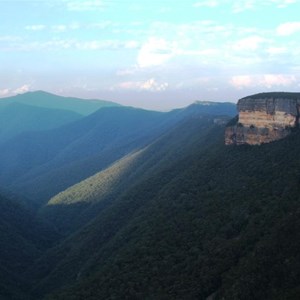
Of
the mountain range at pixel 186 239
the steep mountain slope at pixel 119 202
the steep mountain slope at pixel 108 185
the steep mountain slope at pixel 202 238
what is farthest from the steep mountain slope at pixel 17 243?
the steep mountain slope at pixel 108 185

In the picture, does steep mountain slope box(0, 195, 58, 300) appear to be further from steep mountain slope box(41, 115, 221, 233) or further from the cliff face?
the cliff face

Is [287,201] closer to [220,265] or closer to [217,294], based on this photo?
[220,265]

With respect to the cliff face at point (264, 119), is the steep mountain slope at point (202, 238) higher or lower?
lower

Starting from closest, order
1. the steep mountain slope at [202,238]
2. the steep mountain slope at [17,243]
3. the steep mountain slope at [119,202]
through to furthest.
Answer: the steep mountain slope at [202,238]
the steep mountain slope at [17,243]
the steep mountain slope at [119,202]

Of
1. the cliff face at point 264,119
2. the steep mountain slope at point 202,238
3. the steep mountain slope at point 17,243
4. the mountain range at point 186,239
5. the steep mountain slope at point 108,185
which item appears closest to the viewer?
the steep mountain slope at point 202,238

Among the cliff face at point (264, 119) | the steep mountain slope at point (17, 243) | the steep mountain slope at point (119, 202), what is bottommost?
the steep mountain slope at point (17, 243)

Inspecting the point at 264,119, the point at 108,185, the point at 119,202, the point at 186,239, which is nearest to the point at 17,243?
the point at 119,202

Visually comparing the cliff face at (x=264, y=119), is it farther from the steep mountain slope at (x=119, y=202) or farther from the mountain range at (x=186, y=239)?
the steep mountain slope at (x=119, y=202)
